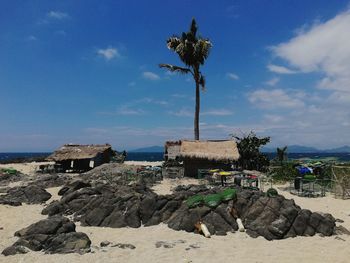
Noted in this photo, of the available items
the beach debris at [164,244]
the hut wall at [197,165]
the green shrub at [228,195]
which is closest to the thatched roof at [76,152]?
the hut wall at [197,165]

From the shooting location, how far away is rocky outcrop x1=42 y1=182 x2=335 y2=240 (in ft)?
52.1

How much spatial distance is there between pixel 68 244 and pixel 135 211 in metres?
4.56

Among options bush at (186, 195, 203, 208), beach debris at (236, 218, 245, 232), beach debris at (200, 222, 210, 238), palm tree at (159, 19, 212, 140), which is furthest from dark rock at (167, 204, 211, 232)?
palm tree at (159, 19, 212, 140)

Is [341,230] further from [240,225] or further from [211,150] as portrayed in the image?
[211,150]

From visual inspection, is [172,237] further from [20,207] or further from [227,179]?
[227,179]

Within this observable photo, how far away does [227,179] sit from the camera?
97.3ft

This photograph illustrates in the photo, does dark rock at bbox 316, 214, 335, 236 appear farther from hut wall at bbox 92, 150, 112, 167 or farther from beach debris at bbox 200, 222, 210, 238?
hut wall at bbox 92, 150, 112, 167

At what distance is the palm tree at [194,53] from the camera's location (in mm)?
39938

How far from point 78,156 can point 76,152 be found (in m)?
0.76

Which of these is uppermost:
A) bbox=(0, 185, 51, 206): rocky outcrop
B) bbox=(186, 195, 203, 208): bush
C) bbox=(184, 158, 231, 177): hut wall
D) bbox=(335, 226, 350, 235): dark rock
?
bbox=(184, 158, 231, 177): hut wall

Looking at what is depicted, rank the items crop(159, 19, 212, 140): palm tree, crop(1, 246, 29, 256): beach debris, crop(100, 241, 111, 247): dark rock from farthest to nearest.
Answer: crop(159, 19, 212, 140): palm tree → crop(100, 241, 111, 247): dark rock → crop(1, 246, 29, 256): beach debris

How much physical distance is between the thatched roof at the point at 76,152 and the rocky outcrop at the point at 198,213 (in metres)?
20.7

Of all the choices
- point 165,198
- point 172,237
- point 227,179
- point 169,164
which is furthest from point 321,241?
point 169,164

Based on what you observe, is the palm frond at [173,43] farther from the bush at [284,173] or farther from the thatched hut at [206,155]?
the bush at [284,173]
